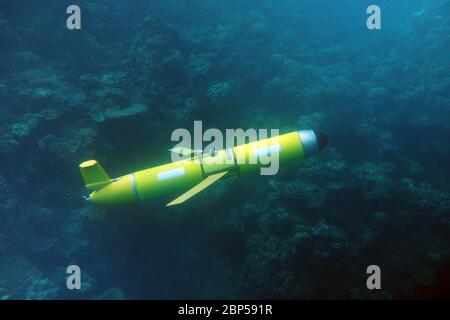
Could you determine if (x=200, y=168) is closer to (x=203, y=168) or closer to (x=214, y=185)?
(x=203, y=168)

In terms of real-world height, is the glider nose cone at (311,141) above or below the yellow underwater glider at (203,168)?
above

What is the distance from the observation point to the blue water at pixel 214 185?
901 cm

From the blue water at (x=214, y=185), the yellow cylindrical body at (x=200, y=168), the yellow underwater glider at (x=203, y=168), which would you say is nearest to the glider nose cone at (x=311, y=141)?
the yellow underwater glider at (x=203, y=168)

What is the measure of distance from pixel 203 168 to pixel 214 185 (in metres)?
2.75

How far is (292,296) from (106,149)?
798cm

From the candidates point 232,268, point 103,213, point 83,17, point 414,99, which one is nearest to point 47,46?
point 83,17

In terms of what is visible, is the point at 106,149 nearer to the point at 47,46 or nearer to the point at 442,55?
the point at 47,46

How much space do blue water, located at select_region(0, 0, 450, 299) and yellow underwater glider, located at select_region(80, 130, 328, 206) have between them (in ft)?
8.39

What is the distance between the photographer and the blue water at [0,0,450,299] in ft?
29.6

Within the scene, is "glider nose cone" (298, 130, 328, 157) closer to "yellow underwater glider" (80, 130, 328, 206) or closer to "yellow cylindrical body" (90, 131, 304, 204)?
"yellow underwater glider" (80, 130, 328, 206)

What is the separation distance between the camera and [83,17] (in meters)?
15.0

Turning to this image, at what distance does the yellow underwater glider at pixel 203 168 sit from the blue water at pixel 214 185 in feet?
8.39

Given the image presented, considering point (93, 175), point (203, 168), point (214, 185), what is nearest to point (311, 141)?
point (203, 168)

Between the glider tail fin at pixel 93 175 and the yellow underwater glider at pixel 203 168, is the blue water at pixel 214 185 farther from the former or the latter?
the yellow underwater glider at pixel 203 168
